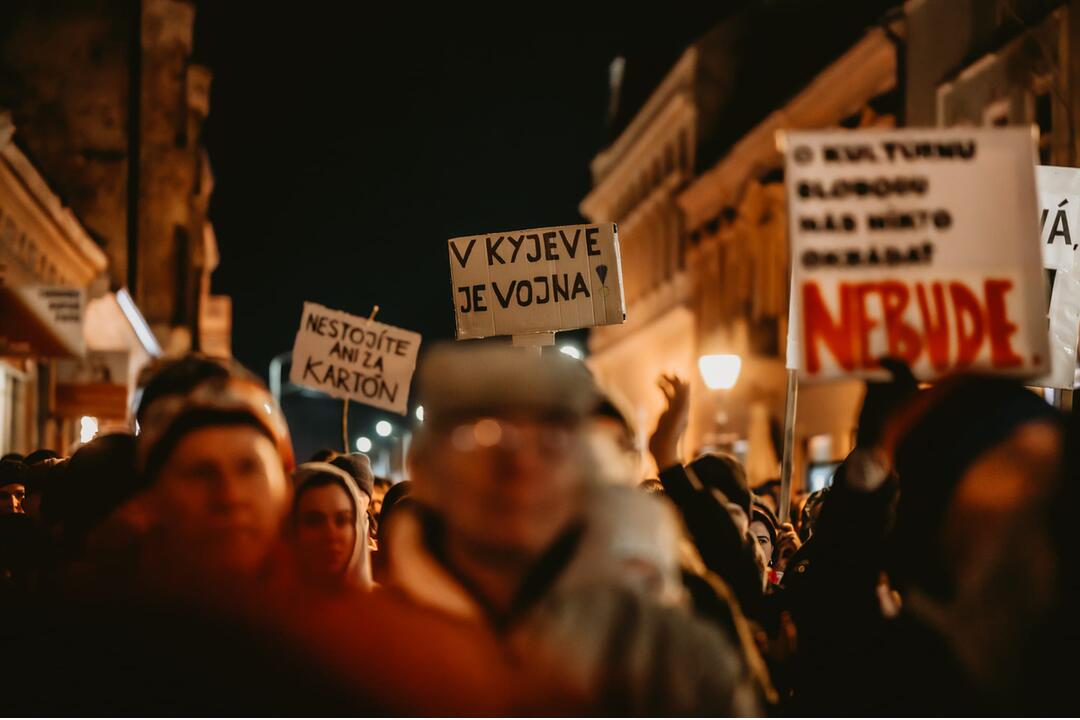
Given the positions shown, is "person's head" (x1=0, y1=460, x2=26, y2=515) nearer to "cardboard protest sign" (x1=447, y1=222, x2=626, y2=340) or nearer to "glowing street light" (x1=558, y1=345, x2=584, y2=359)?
"cardboard protest sign" (x1=447, y1=222, x2=626, y2=340)

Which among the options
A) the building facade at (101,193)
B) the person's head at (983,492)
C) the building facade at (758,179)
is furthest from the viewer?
the building facade at (101,193)

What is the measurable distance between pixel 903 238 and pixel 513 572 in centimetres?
175

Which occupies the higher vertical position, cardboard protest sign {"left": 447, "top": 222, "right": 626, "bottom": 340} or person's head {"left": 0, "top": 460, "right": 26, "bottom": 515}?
cardboard protest sign {"left": 447, "top": 222, "right": 626, "bottom": 340}

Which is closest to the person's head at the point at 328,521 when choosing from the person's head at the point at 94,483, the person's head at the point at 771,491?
the person's head at the point at 94,483

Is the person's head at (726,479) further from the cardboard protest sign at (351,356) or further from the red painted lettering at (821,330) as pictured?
the cardboard protest sign at (351,356)

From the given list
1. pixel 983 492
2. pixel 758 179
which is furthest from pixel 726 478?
pixel 758 179

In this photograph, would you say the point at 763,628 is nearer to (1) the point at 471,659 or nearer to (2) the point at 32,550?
(1) the point at 471,659

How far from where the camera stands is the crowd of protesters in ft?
7.84

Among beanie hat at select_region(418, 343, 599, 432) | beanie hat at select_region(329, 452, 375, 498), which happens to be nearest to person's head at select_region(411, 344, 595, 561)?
beanie hat at select_region(418, 343, 599, 432)

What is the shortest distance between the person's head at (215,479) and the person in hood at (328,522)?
580mm

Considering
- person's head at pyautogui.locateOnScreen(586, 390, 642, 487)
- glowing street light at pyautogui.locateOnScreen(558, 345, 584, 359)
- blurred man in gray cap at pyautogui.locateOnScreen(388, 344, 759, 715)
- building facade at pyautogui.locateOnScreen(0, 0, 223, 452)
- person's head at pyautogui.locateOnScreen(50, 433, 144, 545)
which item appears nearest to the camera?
blurred man in gray cap at pyautogui.locateOnScreen(388, 344, 759, 715)

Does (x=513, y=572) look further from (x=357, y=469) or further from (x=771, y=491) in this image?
(x=771, y=491)

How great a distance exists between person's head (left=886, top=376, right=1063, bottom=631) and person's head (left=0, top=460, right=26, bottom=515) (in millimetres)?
5100

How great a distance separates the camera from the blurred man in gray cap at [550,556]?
93.1 inches
